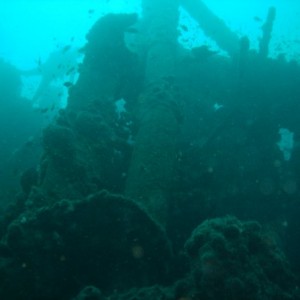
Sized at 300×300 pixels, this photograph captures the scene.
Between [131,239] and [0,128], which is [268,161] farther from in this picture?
[0,128]

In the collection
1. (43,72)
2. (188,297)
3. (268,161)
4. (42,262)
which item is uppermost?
(43,72)

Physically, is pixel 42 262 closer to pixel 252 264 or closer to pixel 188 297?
pixel 188 297

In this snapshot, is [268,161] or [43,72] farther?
[43,72]

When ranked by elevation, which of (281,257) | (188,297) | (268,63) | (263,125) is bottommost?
(188,297)

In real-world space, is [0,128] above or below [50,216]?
above

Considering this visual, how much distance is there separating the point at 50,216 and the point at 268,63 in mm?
10572

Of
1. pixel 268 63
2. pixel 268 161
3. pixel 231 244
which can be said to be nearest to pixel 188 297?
pixel 231 244

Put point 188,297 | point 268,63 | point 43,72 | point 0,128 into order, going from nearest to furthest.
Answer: point 188,297 < point 268,63 < point 0,128 < point 43,72

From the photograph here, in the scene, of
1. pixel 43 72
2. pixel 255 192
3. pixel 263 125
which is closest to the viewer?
pixel 255 192

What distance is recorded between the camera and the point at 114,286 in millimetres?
5102

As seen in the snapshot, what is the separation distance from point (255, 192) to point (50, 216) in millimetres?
7252

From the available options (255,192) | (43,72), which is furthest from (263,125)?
(43,72)

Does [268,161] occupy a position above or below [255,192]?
above

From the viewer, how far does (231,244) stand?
4379mm
